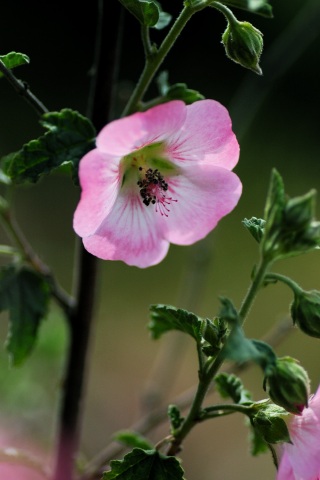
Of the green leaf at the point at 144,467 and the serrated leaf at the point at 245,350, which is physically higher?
the serrated leaf at the point at 245,350

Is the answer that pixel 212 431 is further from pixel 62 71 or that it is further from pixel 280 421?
pixel 62 71

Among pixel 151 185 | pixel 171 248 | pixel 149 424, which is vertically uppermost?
pixel 151 185

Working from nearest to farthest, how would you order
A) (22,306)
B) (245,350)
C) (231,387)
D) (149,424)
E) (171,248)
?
(245,350)
(231,387)
(22,306)
(149,424)
(171,248)

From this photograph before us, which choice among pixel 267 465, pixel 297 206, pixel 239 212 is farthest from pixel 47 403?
pixel 239 212

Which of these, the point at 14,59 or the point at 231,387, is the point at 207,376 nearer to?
the point at 231,387

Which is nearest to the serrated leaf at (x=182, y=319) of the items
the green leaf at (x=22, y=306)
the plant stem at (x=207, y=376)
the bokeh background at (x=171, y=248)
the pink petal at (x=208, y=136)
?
the plant stem at (x=207, y=376)

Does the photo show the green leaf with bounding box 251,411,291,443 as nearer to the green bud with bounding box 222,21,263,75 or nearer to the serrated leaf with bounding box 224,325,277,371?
the serrated leaf with bounding box 224,325,277,371

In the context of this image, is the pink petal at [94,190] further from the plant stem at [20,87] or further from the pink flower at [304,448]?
the pink flower at [304,448]

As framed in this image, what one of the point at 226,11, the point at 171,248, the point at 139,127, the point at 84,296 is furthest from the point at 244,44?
the point at 171,248
